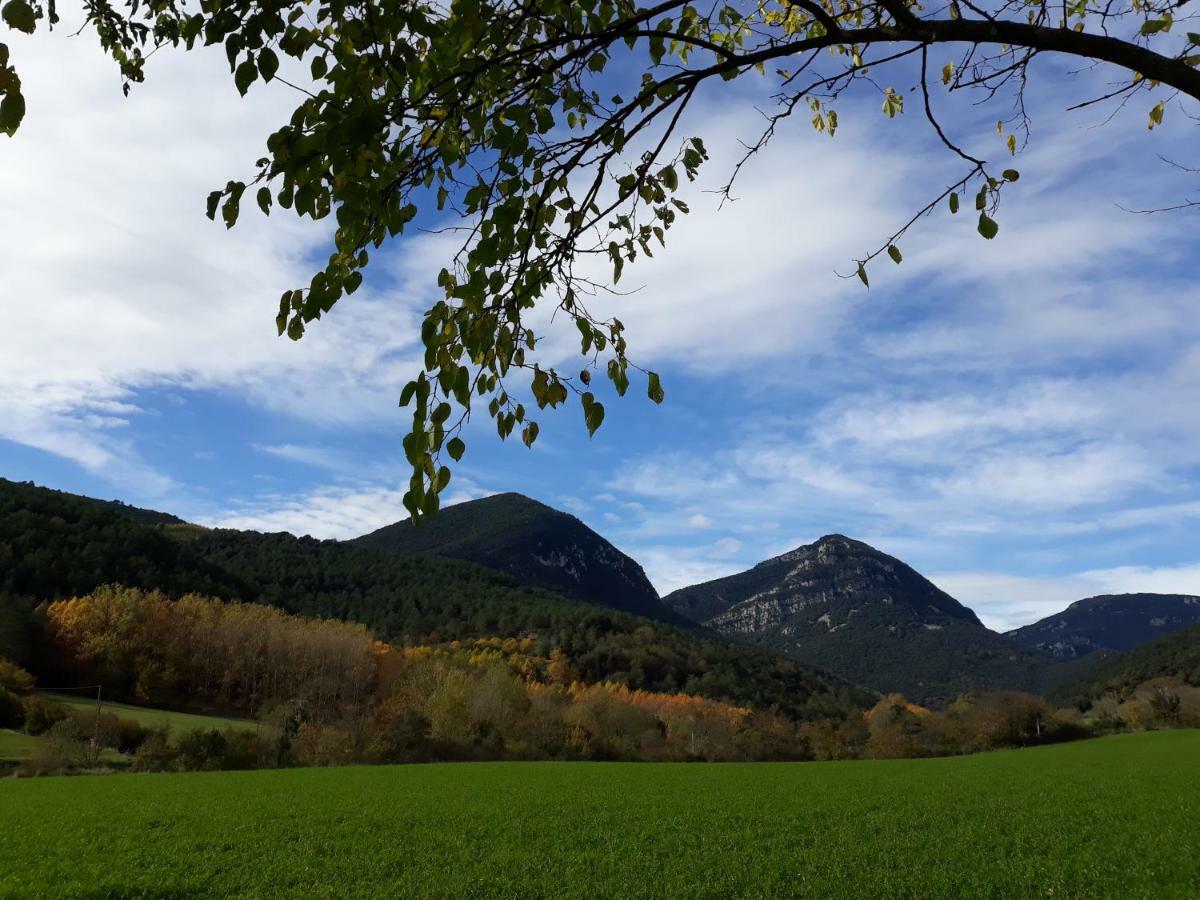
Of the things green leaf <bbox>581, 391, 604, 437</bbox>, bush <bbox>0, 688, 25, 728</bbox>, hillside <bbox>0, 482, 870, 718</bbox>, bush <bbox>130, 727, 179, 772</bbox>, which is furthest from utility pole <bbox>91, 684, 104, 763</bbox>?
green leaf <bbox>581, 391, 604, 437</bbox>

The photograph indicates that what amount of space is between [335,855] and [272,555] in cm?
→ 13828

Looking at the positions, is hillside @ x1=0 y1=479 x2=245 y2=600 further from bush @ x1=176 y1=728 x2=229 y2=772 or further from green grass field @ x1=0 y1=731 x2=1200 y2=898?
green grass field @ x1=0 y1=731 x2=1200 y2=898

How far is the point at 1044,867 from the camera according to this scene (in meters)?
12.9

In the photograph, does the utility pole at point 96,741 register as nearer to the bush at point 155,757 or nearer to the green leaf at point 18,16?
the bush at point 155,757

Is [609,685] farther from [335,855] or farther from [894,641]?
[894,641]

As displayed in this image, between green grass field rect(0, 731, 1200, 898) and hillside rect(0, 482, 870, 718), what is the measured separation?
61.8 m

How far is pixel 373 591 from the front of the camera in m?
132

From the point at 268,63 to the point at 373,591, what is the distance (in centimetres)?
13721

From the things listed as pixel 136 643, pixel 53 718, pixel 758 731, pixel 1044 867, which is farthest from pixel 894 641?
pixel 1044 867

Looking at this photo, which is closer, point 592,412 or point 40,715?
point 592,412

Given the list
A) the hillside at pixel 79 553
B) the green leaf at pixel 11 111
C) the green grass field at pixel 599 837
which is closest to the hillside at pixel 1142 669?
the green grass field at pixel 599 837

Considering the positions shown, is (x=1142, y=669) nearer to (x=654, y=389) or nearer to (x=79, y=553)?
(x=654, y=389)

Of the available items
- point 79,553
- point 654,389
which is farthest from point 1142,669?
point 79,553

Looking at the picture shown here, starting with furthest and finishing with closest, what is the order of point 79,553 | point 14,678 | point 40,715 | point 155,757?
1. point 79,553
2. point 14,678
3. point 40,715
4. point 155,757
